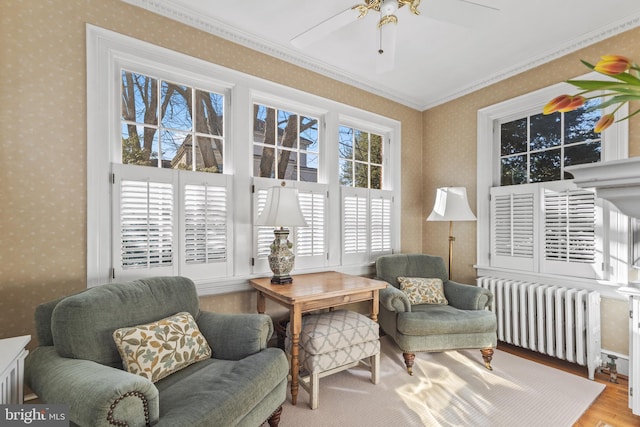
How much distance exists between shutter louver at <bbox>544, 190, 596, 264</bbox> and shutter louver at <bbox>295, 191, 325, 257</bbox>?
202 cm

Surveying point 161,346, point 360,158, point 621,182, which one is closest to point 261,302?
point 161,346

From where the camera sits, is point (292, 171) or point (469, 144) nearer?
point (292, 171)

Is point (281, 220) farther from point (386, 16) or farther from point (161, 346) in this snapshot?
point (386, 16)

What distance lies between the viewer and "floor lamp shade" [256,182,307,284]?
2414 mm

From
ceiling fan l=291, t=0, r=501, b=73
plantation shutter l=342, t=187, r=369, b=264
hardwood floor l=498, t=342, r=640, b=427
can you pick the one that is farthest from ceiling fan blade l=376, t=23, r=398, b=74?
hardwood floor l=498, t=342, r=640, b=427

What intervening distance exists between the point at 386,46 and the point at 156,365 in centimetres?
226

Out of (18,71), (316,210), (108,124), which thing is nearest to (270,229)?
(316,210)

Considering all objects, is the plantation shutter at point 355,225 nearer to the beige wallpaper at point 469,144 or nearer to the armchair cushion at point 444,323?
the armchair cushion at point 444,323

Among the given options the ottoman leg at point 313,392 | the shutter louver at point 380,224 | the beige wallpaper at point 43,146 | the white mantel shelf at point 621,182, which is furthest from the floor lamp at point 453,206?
the beige wallpaper at point 43,146

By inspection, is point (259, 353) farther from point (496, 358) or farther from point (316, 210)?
point (496, 358)

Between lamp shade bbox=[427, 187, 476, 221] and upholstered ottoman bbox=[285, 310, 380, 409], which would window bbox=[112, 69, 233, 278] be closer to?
upholstered ottoman bbox=[285, 310, 380, 409]

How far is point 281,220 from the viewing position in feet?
7.84

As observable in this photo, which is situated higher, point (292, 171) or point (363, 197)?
point (292, 171)

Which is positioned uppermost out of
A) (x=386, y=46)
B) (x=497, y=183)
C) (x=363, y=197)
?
(x=386, y=46)
